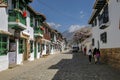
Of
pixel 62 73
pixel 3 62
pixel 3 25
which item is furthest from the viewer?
pixel 3 25

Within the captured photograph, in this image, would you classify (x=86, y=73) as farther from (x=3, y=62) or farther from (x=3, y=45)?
(x=3, y=45)

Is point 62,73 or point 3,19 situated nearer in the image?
point 62,73

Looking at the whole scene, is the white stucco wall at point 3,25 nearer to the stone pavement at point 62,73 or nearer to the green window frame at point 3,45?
the green window frame at point 3,45

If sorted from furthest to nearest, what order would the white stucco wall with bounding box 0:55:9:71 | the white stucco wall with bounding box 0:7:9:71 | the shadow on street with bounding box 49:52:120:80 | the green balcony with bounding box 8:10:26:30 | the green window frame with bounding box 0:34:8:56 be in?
1. the green balcony with bounding box 8:10:26:30
2. the green window frame with bounding box 0:34:8:56
3. the white stucco wall with bounding box 0:7:9:71
4. the white stucco wall with bounding box 0:55:9:71
5. the shadow on street with bounding box 49:52:120:80

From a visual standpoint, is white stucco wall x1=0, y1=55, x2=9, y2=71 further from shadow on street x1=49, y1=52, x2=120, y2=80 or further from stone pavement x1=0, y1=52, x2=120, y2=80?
shadow on street x1=49, y1=52, x2=120, y2=80

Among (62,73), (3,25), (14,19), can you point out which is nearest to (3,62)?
(3,25)

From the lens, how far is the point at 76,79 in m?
12.7

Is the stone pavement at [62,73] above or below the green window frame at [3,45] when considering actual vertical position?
below

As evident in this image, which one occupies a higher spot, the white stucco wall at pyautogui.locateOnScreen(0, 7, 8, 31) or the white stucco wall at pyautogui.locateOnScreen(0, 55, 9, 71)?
the white stucco wall at pyautogui.locateOnScreen(0, 7, 8, 31)

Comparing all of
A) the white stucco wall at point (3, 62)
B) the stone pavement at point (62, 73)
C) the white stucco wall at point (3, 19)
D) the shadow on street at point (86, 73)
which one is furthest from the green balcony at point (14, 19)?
the shadow on street at point (86, 73)

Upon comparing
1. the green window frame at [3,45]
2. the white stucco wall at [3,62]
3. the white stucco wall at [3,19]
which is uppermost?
the white stucco wall at [3,19]

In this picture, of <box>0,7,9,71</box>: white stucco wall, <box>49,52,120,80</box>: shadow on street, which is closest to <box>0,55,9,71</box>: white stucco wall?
<box>0,7,9,71</box>: white stucco wall

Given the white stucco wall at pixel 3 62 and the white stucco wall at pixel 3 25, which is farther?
the white stucco wall at pixel 3 25

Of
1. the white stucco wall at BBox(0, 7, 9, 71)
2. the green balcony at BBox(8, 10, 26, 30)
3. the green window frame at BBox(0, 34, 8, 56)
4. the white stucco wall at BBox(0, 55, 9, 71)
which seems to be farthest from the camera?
the green balcony at BBox(8, 10, 26, 30)
